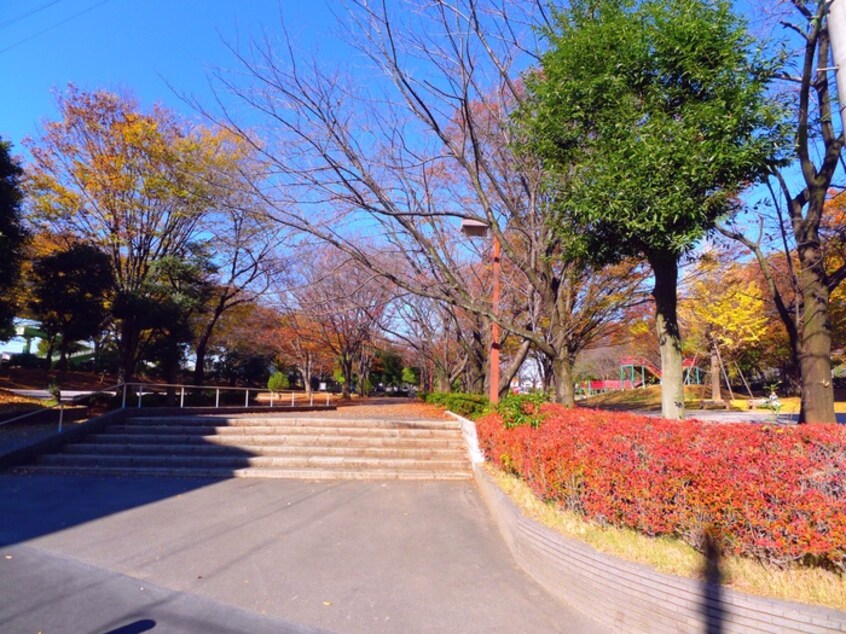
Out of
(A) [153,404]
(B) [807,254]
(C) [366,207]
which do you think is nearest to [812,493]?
(B) [807,254]

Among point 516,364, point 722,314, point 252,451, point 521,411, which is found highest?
point 722,314

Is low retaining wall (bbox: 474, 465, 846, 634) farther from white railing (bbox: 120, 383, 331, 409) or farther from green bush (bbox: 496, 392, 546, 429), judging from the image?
white railing (bbox: 120, 383, 331, 409)

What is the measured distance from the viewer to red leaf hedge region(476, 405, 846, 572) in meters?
3.12

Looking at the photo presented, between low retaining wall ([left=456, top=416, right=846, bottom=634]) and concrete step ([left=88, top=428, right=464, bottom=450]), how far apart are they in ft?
17.4

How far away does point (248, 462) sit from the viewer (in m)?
8.77

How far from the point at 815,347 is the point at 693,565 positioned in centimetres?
441

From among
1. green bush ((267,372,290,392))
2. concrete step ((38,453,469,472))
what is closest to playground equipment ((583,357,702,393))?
green bush ((267,372,290,392))

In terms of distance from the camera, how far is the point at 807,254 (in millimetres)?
6508

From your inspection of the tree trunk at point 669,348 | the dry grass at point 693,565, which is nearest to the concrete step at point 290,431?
the tree trunk at point 669,348

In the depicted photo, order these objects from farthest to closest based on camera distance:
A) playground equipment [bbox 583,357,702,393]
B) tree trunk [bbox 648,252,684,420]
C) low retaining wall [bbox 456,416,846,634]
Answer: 1. playground equipment [bbox 583,357,702,393]
2. tree trunk [bbox 648,252,684,420]
3. low retaining wall [bbox 456,416,846,634]

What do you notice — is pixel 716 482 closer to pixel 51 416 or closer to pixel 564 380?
pixel 564 380

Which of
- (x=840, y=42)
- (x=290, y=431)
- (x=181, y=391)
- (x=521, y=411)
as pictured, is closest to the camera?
(x=840, y=42)

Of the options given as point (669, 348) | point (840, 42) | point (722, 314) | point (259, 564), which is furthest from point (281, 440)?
point (722, 314)

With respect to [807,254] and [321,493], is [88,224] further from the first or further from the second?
[807,254]
